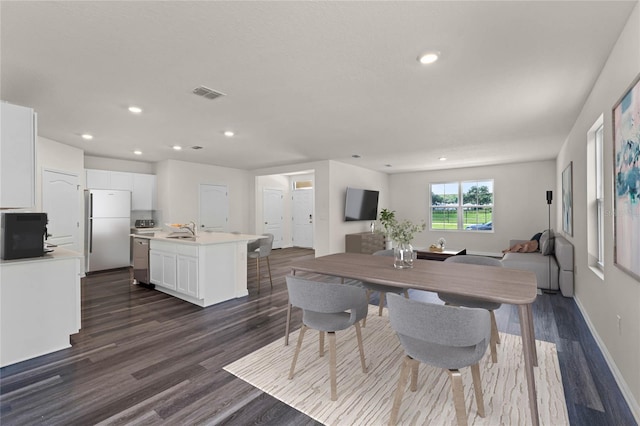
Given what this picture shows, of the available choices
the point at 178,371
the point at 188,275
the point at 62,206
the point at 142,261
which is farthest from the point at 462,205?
the point at 62,206

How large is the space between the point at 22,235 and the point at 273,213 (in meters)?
6.71

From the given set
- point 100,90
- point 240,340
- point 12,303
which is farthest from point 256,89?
point 12,303

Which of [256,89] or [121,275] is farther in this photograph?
[121,275]

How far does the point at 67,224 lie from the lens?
5273mm

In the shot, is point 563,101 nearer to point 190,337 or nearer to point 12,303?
point 190,337

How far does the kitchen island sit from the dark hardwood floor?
241 mm

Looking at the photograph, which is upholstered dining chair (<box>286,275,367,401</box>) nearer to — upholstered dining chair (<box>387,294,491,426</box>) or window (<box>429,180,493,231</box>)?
upholstered dining chair (<box>387,294,491,426</box>)

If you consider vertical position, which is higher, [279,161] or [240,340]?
[279,161]

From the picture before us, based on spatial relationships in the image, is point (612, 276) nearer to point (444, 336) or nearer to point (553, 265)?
point (444, 336)

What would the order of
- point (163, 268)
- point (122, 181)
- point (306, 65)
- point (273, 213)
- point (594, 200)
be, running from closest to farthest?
point (306, 65), point (594, 200), point (163, 268), point (122, 181), point (273, 213)

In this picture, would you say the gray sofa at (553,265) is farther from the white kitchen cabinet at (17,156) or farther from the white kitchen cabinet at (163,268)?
the white kitchen cabinet at (17,156)

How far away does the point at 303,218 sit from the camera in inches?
384

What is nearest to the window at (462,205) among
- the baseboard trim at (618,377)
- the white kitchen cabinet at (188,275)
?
the baseboard trim at (618,377)

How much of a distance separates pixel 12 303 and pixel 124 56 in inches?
88.4
